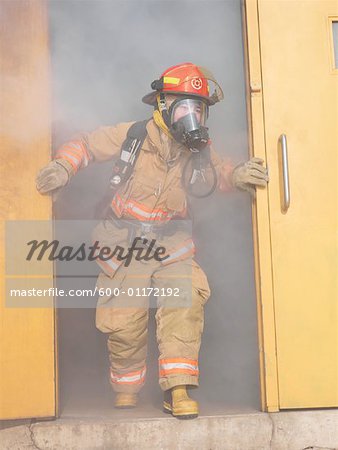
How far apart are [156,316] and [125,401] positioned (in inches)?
17.9

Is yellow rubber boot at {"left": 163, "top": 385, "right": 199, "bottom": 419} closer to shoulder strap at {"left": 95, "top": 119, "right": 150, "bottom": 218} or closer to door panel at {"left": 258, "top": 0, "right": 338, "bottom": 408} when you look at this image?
door panel at {"left": 258, "top": 0, "right": 338, "bottom": 408}

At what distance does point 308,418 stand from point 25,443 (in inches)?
50.0

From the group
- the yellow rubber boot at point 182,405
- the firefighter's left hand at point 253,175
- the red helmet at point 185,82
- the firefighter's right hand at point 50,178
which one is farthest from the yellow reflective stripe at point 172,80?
the yellow rubber boot at point 182,405

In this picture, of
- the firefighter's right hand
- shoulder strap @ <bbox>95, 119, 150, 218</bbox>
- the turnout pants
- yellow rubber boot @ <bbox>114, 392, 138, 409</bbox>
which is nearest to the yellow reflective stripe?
shoulder strap @ <bbox>95, 119, 150, 218</bbox>

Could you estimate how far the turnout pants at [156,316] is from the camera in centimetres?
317

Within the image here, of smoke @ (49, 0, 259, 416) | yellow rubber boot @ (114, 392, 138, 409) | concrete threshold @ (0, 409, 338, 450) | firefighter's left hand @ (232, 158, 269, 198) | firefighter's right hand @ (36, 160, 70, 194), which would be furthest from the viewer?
smoke @ (49, 0, 259, 416)

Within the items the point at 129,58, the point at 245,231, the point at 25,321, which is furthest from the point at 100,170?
the point at 25,321

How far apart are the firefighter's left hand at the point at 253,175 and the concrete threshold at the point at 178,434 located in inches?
42.1

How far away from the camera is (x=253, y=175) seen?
3217 mm

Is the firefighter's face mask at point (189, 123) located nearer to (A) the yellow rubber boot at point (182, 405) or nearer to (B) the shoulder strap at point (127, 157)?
(B) the shoulder strap at point (127, 157)

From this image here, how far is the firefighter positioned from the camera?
3.24 meters

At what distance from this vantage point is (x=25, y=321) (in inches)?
122

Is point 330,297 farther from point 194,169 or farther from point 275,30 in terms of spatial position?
point 275,30

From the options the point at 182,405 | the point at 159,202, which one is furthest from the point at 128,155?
the point at 182,405
